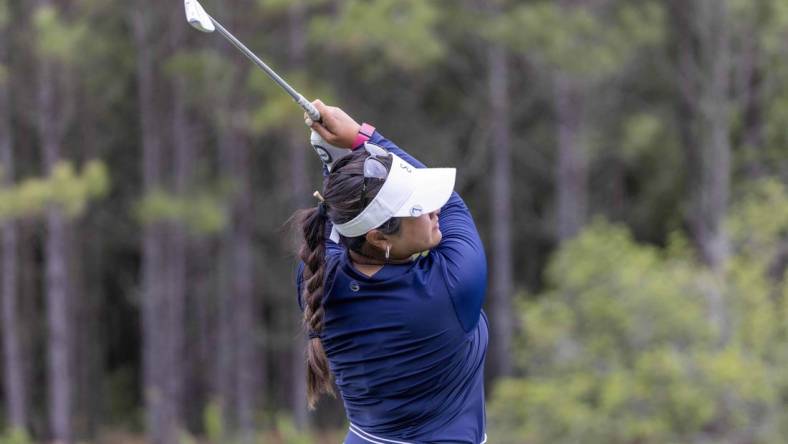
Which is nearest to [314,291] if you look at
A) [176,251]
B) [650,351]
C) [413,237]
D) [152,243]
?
[413,237]

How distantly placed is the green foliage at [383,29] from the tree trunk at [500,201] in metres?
4.82

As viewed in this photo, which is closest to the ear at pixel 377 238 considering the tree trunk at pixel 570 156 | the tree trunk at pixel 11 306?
the tree trunk at pixel 11 306

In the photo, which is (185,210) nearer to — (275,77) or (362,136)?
(362,136)

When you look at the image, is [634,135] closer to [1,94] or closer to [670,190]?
[670,190]

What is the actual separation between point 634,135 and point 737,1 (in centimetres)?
476

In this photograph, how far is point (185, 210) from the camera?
17.2 m

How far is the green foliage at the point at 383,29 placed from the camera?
1553 cm

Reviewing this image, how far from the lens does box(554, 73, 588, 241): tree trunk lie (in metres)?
20.8

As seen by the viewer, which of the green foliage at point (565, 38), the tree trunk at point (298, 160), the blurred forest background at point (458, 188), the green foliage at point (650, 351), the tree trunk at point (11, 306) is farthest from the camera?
the tree trunk at point (11, 306)

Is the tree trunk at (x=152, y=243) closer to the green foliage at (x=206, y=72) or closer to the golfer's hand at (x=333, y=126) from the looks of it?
the green foliage at (x=206, y=72)

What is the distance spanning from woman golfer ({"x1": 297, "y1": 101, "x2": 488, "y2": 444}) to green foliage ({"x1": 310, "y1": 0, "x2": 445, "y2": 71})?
41.2 ft

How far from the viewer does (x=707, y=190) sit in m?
18.5

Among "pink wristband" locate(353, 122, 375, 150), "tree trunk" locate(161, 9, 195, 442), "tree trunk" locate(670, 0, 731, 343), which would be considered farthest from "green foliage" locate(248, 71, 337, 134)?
"pink wristband" locate(353, 122, 375, 150)

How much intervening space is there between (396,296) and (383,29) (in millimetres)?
12860
